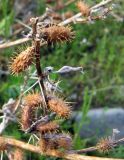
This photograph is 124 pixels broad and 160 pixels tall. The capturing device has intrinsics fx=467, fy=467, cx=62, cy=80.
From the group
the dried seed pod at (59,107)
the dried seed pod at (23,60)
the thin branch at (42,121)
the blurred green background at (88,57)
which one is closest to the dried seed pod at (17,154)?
the thin branch at (42,121)

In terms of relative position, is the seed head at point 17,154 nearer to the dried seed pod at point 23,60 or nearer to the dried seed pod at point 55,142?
the dried seed pod at point 55,142

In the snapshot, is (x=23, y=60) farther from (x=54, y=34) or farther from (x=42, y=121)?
(x=42, y=121)

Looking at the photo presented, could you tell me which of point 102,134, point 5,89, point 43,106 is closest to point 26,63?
point 43,106

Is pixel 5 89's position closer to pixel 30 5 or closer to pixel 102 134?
pixel 102 134

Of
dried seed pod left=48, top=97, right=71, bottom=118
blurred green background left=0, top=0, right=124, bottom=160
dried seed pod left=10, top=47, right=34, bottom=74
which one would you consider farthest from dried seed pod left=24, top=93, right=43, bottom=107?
blurred green background left=0, top=0, right=124, bottom=160

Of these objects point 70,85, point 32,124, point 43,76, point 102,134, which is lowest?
point 102,134

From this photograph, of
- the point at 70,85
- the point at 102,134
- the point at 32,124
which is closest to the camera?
the point at 32,124
